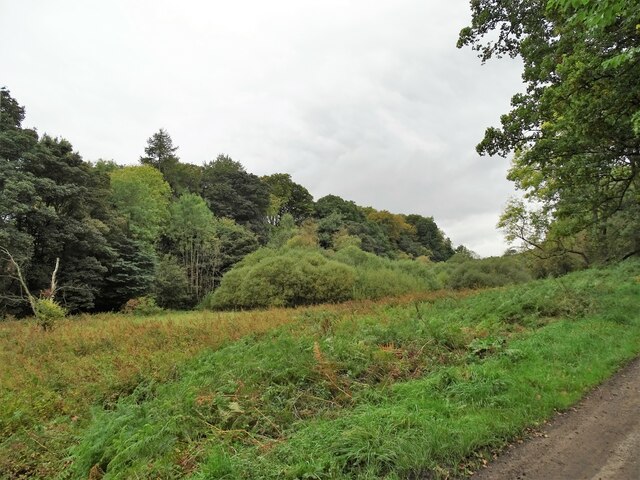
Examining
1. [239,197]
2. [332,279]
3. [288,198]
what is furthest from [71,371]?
[288,198]

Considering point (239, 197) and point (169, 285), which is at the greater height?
point (239, 197)

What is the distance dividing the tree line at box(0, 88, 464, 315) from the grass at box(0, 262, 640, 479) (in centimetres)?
1529

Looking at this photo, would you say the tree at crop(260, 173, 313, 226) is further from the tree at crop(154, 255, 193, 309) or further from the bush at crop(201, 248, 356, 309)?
the bush at crop(201, 248, 356, 309)

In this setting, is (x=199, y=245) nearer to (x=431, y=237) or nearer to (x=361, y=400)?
(x=361, y=400)

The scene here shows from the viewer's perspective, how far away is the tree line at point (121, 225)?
79.2 ft

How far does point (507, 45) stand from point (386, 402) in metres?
13.4

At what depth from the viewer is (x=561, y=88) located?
30.8ft

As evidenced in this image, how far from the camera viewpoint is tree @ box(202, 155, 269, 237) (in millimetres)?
53500

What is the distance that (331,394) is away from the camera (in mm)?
6820

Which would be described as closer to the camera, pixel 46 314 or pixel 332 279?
pixel 46 314

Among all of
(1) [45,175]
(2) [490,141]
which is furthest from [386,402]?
(1) [45,175]

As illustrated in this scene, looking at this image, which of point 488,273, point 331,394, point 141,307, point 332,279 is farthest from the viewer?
point 488,273

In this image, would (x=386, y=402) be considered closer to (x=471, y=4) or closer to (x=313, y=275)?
(x=471, y=4)

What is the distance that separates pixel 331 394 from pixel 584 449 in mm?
3735
